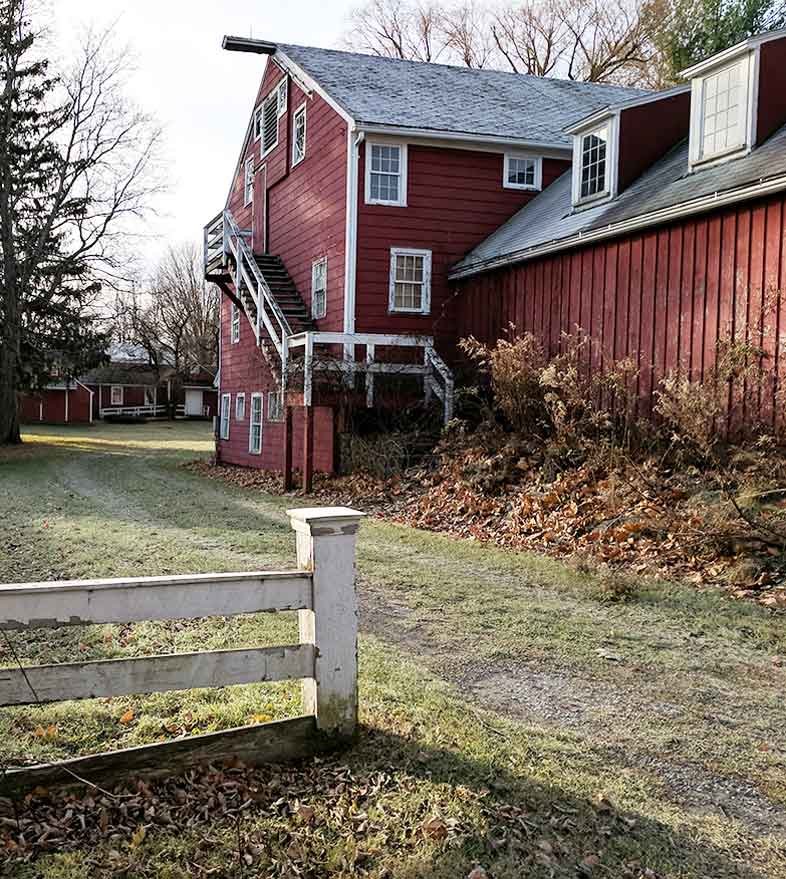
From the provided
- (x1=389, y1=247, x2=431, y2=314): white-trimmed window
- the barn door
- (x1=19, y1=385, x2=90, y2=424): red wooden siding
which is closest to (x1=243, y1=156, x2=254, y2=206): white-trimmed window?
the barn door

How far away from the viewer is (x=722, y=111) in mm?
12781

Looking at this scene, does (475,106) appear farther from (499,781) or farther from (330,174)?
(499,781)

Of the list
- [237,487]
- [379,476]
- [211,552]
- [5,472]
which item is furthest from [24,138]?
[211,552]

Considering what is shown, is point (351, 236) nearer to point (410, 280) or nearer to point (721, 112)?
point (410, 280)

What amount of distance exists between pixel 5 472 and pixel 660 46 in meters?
24.4

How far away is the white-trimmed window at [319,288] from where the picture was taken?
19500 millimetres

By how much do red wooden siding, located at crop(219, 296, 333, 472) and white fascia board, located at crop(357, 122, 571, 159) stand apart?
585 cm

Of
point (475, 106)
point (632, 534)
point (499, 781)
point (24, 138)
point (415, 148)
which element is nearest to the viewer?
point (499, 781)

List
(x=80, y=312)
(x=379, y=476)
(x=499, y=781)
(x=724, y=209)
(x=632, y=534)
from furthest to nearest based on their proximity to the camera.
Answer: (x=80, y=312), (x=379, y=476), (x=724, y=209), (x=632, y=534), (x=499, y=781)

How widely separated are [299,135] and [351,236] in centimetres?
474

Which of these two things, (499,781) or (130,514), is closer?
(499,781)

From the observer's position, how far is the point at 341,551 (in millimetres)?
3893

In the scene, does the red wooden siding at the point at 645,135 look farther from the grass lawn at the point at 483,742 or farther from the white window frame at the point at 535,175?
the grass lawn at the point at 483,742

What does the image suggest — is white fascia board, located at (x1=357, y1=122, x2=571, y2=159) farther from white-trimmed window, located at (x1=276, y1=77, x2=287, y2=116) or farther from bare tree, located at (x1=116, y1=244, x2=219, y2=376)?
bare tree, located at (x1=116, y1=244, x2=219, y2=376)
